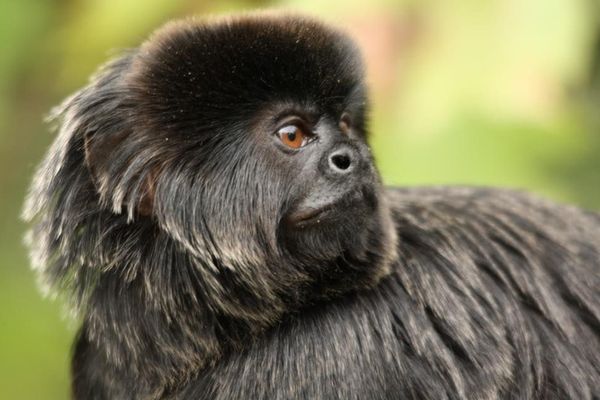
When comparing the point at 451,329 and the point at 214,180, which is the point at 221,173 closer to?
the point at 214,180

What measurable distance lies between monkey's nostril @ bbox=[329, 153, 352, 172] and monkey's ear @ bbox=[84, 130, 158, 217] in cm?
43

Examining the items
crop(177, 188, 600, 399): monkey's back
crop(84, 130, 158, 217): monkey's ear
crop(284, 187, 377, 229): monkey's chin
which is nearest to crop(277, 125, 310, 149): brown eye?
crop(284, 187, 377, 229): monkey's chin

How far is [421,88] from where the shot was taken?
3127 mm

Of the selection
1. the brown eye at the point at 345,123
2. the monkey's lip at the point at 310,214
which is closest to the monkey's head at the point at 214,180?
the monkey's lip at the point at 310,214

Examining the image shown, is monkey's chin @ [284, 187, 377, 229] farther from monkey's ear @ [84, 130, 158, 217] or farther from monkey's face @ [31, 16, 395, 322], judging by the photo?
monkey's ear @ [84, 130, 158, 217]

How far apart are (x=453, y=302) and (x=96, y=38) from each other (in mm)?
1856

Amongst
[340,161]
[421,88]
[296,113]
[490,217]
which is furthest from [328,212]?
[421,88]

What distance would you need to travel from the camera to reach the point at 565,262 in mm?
2711

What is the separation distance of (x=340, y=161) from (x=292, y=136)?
135 millimetres

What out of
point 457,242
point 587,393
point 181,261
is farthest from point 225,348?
point 587,393

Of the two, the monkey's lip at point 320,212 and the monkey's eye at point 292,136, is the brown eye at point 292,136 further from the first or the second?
the monkey's lip at point 320,212

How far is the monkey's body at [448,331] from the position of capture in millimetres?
2414

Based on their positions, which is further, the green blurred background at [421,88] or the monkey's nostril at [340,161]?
the green blurred background at [421,88]

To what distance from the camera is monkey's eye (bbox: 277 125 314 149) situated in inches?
94.3
